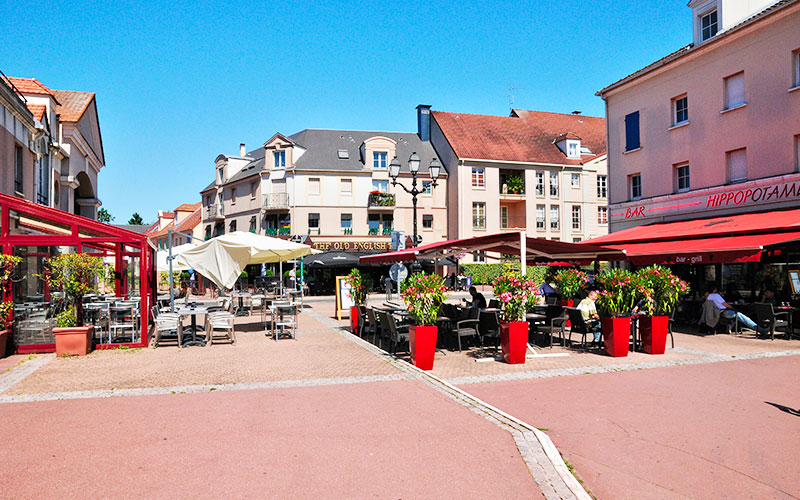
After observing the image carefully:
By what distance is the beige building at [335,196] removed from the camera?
40.1 metres

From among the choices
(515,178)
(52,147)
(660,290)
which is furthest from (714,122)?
(515,178)

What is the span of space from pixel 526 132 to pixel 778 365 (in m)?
38.1

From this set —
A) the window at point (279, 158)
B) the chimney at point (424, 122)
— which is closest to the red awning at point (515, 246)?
the window at point (279, 158)

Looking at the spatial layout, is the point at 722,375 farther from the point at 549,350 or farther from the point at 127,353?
the point at 127,353

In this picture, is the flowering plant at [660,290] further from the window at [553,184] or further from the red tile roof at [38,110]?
the window at [553,184]

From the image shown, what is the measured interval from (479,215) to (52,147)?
1089 inches

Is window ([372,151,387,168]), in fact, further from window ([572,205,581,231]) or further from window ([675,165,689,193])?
window ([675,165,689,193])

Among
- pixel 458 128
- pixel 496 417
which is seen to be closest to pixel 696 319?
pixel 496 417

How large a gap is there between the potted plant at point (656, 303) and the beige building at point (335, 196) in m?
30.1

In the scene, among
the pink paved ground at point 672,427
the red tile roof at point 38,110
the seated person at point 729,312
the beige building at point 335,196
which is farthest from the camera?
the beige building at point 335,196

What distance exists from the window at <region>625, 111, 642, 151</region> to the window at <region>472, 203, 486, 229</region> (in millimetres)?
18369

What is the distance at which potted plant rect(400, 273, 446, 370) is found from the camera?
9.29m

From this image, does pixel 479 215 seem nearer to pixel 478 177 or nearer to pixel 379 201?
pixel 478 177

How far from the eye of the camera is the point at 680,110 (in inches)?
816
